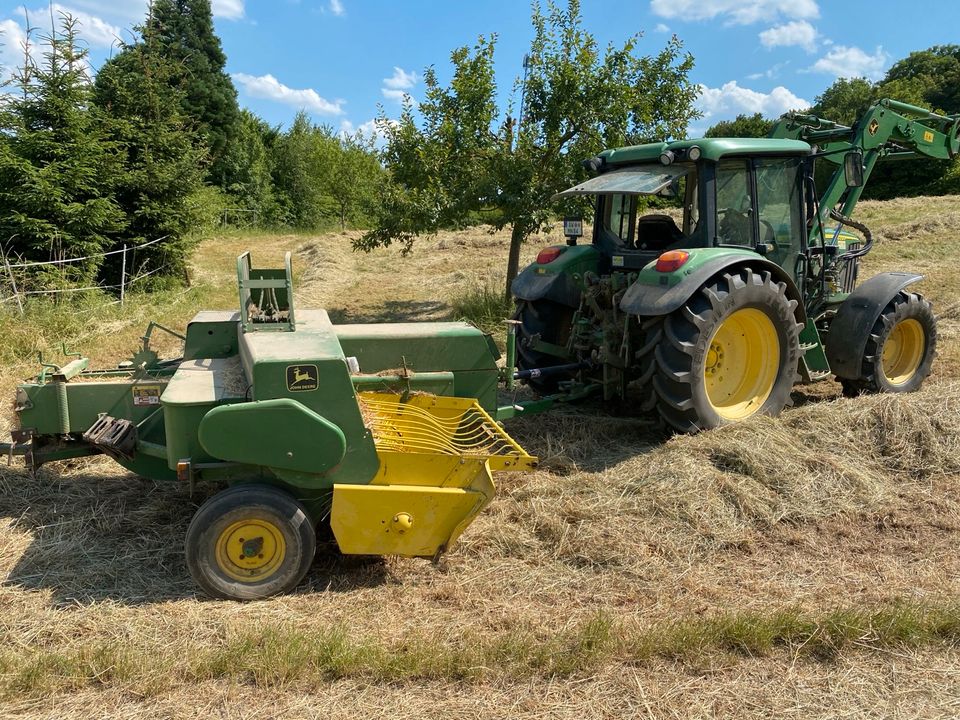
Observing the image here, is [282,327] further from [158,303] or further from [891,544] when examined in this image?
[158,303]

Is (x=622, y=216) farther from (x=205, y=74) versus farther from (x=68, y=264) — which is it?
(x=205, y=74)

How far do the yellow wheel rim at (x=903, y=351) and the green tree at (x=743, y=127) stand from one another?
1015 inches

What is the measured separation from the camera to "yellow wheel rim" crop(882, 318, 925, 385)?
6.35 metres

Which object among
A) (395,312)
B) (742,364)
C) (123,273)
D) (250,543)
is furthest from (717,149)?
(123,273)

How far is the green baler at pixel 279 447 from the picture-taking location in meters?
3.40

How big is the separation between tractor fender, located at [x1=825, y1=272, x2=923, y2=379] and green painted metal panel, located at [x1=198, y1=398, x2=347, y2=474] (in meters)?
4.24

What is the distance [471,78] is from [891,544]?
7.54 m

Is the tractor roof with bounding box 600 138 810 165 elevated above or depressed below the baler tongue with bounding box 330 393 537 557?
above

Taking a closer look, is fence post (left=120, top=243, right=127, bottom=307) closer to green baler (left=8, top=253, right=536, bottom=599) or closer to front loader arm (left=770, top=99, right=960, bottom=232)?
green baler (left=8, top=253, right=536, bottom=599)

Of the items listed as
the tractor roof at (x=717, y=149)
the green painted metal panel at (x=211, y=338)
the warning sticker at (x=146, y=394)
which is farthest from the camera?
the tractor roof at (x=717, y=149)

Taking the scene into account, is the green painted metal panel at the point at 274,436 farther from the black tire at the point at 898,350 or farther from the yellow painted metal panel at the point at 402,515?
the black tire at the point at 898,350

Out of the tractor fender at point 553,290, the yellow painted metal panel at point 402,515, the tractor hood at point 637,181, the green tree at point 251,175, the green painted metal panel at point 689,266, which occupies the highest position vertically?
the green tree at point 251,175

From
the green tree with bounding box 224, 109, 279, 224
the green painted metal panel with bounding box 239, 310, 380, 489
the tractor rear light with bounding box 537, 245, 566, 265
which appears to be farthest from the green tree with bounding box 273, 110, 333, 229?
the green painted metal panel with bounding box 239, 310, 380, 489

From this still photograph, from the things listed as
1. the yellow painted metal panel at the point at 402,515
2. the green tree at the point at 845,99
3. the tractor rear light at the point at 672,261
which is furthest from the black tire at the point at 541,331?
the green tree at the point at 845,99
